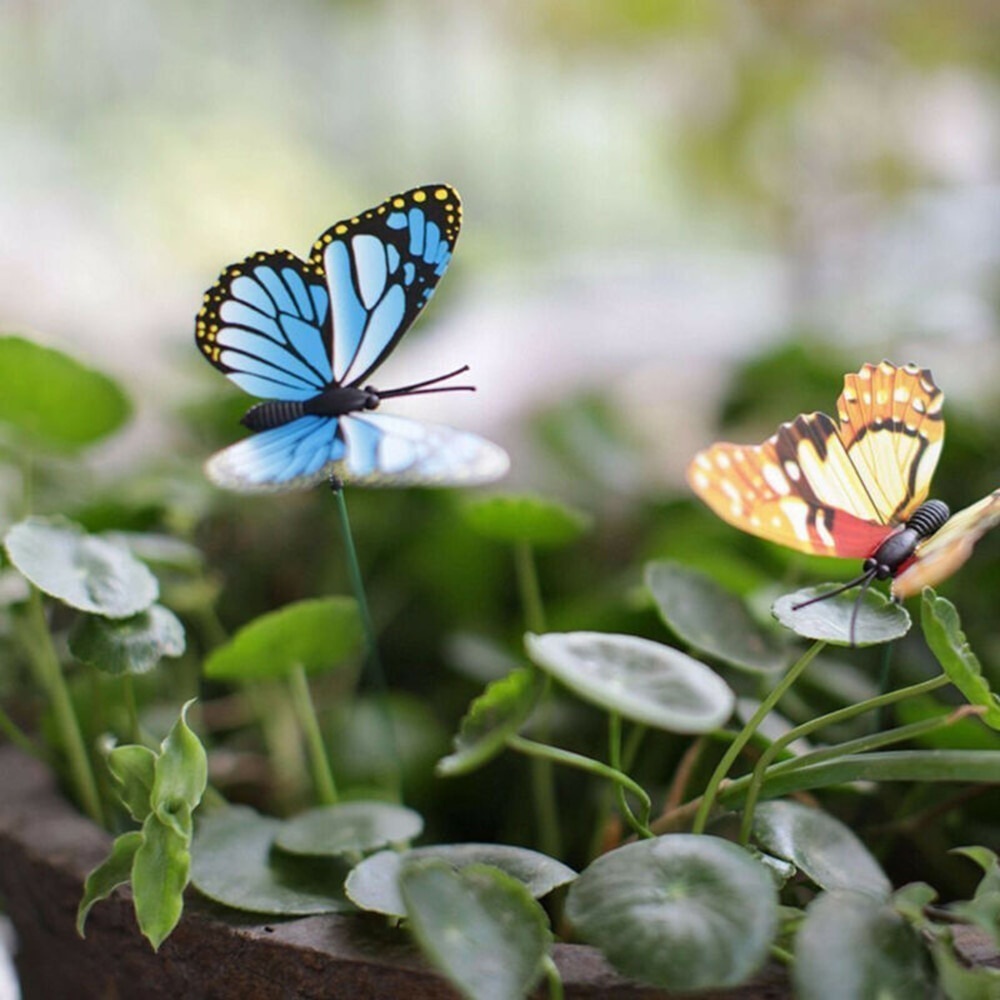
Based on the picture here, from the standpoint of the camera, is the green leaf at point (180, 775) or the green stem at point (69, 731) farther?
the green stem at point (69, 731)

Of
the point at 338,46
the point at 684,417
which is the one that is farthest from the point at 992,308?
the point at 338,46

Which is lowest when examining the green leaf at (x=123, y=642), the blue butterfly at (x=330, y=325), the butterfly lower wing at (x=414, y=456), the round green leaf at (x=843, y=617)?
the green leaf at (x=123, y=642)

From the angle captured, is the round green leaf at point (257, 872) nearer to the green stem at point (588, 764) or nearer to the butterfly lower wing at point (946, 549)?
the green stem at point (588, 764)

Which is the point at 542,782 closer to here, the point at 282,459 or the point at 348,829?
the point at 348,829

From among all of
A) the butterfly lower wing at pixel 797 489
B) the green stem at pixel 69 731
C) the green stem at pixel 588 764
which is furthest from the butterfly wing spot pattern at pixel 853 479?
the green stem at pixel 69 731

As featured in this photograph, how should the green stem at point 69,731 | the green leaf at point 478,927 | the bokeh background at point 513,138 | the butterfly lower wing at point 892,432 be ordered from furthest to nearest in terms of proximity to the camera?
1. the bokeh background at point 513,138
2. the green stem at point 69,731
3. the butterfly lower wing at point 892,432
4. the green leaf at point 478,927

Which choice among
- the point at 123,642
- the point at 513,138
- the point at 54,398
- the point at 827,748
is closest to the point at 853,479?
the point at 827,748
